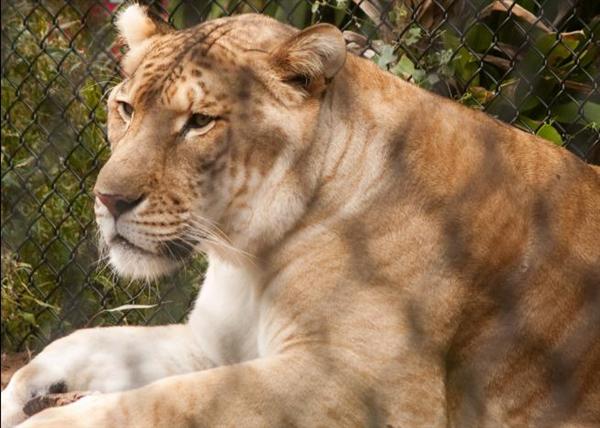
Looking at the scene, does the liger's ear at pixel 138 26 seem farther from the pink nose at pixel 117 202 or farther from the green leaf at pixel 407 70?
the green leaf at pixel 407 70

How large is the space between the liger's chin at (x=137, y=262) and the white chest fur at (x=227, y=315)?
0.15 metres

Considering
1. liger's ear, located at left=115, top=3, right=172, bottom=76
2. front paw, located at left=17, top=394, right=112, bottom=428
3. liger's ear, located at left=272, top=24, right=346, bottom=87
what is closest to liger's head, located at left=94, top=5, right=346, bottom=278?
liger's ear, located at left=272, top=24, right=346, bottom=87

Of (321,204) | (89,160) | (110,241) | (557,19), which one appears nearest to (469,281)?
(321,204)

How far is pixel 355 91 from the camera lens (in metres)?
2.80

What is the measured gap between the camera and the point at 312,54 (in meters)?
2.67

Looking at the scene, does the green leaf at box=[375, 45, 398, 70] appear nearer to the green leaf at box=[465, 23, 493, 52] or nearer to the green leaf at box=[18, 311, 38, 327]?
the green leaf at box=[465, 23, 493, 52]

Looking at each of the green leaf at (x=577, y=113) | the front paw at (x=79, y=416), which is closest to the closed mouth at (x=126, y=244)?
the front paw at (x=79, y=416)

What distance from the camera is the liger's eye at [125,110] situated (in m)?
2.78

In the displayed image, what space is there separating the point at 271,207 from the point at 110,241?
357 mm

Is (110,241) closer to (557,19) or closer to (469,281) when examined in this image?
(469,281)

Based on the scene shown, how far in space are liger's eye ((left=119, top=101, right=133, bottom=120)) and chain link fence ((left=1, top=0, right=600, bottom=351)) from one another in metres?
0.58

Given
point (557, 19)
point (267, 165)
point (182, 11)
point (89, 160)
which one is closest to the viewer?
point (267, 165)

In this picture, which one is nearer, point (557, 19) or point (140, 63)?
point (140, 63)

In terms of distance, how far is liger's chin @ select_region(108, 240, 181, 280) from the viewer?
274 cm
